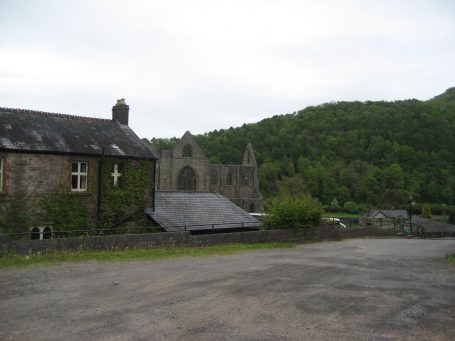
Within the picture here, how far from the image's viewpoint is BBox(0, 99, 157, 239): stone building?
65.6 ft

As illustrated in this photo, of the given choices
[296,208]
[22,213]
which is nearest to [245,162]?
[296,208]

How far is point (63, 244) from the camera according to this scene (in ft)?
52.6

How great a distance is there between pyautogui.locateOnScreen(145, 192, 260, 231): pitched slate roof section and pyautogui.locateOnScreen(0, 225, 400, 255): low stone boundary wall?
212 centimetres

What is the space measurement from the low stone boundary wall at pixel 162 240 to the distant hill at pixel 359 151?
305ft

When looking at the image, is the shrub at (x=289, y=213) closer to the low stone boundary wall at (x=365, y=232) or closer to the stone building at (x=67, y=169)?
the low stone boundary wall at (x=365, y=232)

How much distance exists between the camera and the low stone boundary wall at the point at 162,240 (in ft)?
50.1

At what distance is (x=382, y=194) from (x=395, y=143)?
1855cm

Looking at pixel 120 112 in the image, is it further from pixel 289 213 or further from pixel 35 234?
pixel 289 213

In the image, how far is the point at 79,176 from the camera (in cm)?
2205

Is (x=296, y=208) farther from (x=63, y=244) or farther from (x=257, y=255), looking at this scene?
(x=63, y=244)

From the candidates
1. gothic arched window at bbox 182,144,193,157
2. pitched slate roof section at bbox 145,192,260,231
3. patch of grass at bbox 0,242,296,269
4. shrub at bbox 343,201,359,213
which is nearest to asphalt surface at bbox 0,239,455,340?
patch of grass at bbox 0,242,296,269

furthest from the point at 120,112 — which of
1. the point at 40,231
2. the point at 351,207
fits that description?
the point at 351,207

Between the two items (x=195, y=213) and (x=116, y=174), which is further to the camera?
(x=195, y=213)

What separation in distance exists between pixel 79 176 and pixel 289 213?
11.5 metres
